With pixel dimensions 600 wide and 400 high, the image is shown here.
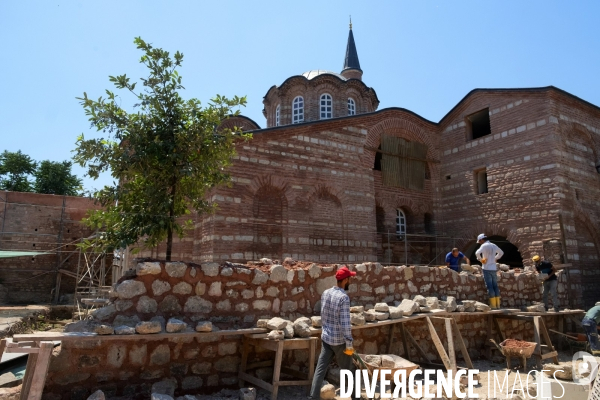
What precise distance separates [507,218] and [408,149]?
13.6 feet

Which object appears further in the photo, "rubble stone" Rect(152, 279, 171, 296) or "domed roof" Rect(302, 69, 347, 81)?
"domed roof" Rect(302, 69, 347, 81)

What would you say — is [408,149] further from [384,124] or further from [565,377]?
[565,377]

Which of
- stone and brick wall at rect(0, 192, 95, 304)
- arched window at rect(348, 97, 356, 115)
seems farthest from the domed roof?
stone and brick wall at rect(0, 192, 95, 304)

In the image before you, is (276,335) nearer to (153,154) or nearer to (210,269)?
(210,269)

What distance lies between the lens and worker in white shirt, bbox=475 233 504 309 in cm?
831

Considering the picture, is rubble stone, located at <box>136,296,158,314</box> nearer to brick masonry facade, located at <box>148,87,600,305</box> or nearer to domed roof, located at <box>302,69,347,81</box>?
brick masonry facade, located at <box>148,87,600,305</box>

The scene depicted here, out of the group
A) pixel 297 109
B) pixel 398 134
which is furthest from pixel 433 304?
pixel 297 109

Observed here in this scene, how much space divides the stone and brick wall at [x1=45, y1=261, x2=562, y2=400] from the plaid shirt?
129 cm

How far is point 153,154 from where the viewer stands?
225 inches

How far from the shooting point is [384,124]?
14.5 m

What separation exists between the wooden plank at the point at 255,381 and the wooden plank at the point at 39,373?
2.17m

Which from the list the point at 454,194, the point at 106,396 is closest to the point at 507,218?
the point at 454,194

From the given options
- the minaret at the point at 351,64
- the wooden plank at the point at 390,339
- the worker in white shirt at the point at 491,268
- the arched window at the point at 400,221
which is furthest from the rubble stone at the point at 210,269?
the minaret at the point at 351,64

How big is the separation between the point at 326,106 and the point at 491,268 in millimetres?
12483
